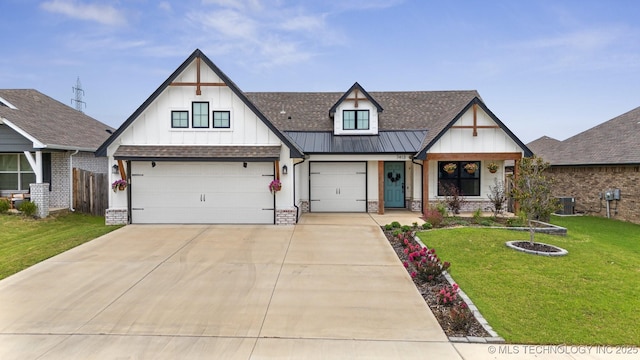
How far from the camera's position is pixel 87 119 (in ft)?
70.4

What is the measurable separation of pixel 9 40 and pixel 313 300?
2732 cm

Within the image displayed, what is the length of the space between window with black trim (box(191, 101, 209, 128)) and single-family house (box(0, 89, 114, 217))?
21.1 ft

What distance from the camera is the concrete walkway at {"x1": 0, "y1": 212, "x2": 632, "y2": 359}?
470cm

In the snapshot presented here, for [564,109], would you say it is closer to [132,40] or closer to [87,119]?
[132,40]

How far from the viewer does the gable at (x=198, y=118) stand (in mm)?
13094

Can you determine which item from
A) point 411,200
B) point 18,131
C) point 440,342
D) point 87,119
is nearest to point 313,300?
point 440,342

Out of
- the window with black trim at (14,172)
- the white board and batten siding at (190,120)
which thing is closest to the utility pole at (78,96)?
the window with black trim at (14,172)

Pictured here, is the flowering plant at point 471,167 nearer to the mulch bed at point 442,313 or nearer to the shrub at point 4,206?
the mulch bed at point 442,313

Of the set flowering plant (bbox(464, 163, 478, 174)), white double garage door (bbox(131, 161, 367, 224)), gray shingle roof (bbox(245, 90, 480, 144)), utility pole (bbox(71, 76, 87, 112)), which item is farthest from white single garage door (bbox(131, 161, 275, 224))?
utility pole (bbox(71, 76, 87, 112))

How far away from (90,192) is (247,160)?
828 centimetres

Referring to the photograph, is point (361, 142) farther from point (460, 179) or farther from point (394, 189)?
point (460, 179)

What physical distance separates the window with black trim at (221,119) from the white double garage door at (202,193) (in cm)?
142

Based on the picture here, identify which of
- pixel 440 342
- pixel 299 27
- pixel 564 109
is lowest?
pixel 440 342

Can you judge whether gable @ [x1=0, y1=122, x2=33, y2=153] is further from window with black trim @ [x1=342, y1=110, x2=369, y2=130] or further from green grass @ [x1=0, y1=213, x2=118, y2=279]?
window with black trim @ [x1=342, y1=110, x2=369, y2=130]
